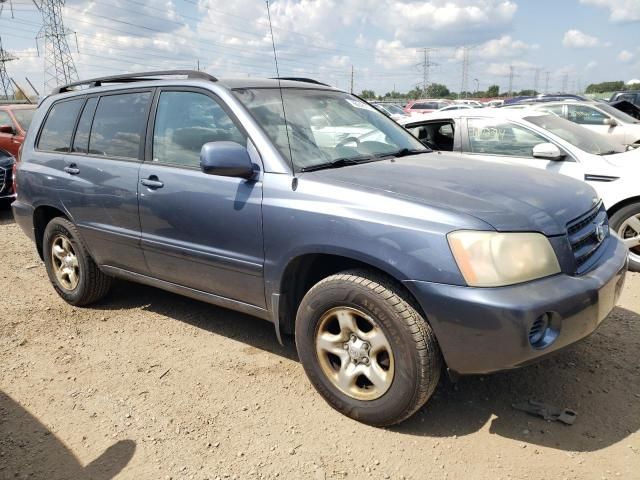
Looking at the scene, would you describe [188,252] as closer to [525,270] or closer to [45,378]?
[45,378]

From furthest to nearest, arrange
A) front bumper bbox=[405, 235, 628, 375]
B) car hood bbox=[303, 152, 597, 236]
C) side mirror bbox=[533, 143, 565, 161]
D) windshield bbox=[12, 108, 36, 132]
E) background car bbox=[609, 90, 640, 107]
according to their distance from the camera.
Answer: background car bbox=[609, 90, 640, 107] → windshield bbox=[12, 108, 36, 132] → side mirror bbox=[533, 143, 565, 161] → car hood bbox=[303, 152, 597, 236] → front bumper bbox=[405, 235, 628, 375]

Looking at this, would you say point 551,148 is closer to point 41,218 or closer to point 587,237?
point 587,237

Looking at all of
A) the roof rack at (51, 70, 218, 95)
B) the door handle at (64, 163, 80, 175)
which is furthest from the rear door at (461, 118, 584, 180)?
the door handle at (64, 163, 80, 175)

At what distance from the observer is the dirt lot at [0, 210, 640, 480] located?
2594 mm

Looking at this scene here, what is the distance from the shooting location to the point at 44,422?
3012 millimetres

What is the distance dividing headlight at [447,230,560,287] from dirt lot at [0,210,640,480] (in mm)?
618

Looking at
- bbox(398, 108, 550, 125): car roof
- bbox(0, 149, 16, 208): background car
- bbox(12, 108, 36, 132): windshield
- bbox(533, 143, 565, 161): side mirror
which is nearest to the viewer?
bbox(533, 143, 565, 161): side mirror

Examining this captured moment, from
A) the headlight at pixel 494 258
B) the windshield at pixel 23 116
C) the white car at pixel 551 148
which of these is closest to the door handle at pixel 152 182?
the headlight at pixel 494 258

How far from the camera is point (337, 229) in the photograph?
2719 millimetres

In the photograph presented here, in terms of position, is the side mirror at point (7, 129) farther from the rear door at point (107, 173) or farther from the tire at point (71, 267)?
the rear door at point (107, 173)

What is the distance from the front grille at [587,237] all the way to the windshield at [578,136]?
9.14ft

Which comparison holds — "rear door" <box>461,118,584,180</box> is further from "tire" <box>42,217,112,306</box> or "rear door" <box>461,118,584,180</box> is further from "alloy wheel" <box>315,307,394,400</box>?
"tire" <box>42,217,112,306</box>

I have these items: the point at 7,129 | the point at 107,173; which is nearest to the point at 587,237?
the point at 107,173

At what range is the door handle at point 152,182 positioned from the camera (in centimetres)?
352
